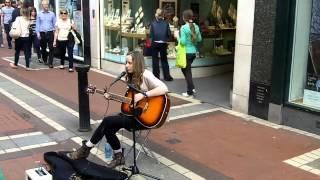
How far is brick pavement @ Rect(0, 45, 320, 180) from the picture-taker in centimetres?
528

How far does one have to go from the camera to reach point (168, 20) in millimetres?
11188

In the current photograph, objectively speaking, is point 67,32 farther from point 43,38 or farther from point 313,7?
point 313,7

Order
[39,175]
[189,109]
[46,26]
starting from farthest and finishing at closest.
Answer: [46,26]
[189,109]
[39,175]

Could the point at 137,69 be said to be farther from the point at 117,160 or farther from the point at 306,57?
the point at 306,57

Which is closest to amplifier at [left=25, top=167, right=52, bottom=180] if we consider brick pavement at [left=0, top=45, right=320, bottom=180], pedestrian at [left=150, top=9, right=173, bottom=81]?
brick pavement at [left=0, top=45, right=320, bottom=180]

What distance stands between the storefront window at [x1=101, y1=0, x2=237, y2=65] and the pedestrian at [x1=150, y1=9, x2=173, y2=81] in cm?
56

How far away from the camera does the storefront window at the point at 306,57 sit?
673 centimetres

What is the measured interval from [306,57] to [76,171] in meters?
4.06

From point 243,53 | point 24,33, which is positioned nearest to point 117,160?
point 243,53

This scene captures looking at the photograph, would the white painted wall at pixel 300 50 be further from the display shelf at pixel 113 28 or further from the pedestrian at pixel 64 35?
the pedestrian at pixel 64 35

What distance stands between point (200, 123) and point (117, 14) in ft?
17.8

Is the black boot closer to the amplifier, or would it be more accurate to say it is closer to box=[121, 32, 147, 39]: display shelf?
the amplifier

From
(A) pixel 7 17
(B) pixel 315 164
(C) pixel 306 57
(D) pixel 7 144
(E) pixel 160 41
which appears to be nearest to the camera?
(B) pixel 315 164

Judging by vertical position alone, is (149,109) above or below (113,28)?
below
